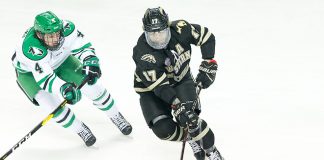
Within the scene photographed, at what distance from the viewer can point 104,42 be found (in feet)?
23.8

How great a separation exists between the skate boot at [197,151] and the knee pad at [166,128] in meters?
0.19

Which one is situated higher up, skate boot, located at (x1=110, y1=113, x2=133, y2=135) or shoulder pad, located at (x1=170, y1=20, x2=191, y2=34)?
shoulder pad, located at (x1=170, y1=20, x2=191, y2=34)

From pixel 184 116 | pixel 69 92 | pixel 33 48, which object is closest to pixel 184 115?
pixel 184 116

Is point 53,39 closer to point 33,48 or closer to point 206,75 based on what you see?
point 33,48

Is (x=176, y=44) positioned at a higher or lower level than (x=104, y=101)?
higher

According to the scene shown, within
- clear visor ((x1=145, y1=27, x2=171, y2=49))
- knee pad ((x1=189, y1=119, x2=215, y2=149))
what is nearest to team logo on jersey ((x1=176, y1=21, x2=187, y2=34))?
clear visor ((x1=145, y1=27, x2=171, y2=49))

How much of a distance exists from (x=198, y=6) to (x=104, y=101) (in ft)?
10.0

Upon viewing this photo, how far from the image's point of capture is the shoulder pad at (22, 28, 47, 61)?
491cm

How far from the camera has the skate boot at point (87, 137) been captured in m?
5.27

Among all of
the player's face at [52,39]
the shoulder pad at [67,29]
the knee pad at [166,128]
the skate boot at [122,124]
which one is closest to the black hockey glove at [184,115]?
the knee pad at [166,128]

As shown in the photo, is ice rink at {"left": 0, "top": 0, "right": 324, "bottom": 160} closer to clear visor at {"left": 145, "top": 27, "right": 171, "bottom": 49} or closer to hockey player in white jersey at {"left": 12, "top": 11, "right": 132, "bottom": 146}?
hockey player in white jersey at {"left": 12, "top": 11, "right": 132, "bottom": 146}

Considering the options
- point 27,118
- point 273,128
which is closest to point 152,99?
point 273,128

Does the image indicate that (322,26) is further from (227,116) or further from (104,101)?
(104,101)

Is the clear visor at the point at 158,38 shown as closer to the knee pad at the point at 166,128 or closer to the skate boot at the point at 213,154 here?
the knee pad at the point at 166,128
